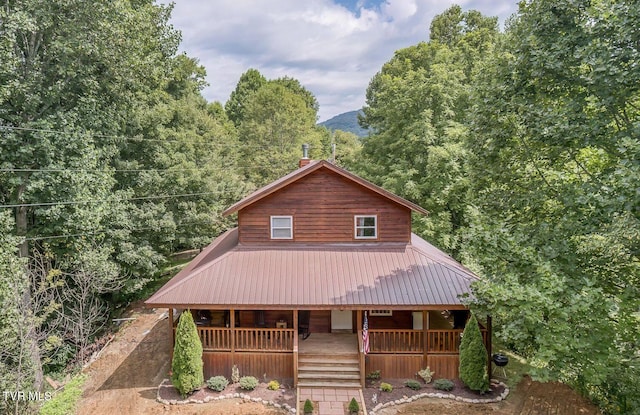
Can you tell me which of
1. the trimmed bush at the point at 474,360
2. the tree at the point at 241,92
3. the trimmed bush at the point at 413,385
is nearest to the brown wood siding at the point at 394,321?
the trimmed bush at the point at 413,385

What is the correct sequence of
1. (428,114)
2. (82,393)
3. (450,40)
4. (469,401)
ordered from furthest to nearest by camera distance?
(450,40)
(428,114)
(82,393)
(469,401)

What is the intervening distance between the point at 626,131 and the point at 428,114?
1210 cm

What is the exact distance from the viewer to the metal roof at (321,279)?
11.8m

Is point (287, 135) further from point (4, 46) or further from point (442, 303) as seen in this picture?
point (442, 303)

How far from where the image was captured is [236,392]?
11.4m

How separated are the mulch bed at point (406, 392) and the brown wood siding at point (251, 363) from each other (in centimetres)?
278

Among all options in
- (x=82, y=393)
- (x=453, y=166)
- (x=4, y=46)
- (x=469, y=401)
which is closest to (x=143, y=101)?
(x=4, y=46)

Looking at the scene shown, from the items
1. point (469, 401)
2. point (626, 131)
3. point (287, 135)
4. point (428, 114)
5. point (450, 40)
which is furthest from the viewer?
point (287, 135)

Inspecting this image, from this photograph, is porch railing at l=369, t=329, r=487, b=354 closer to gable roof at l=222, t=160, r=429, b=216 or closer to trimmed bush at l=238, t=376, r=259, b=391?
trimmed bush at l=238, t=376, r=259, b=391

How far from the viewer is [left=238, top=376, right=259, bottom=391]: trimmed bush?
11.5 meters

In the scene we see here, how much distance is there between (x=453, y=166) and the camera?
1825cm

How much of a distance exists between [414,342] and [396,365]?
3.27ft

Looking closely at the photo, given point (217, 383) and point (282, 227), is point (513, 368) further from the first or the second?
point (217, 383)

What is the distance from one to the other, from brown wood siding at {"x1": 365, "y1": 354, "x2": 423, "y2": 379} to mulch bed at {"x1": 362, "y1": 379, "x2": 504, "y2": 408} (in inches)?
12.4
